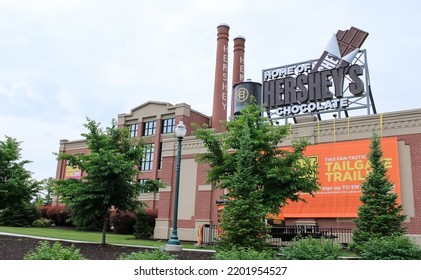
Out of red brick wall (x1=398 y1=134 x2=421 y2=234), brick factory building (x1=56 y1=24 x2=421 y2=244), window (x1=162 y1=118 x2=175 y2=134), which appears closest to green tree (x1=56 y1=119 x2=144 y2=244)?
brick factory building (x1=56 y1=24 x2=421 y2=244)

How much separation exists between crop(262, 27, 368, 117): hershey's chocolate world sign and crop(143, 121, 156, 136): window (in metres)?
24.5

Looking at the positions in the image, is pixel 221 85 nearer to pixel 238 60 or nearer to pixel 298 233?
pixel 238 60

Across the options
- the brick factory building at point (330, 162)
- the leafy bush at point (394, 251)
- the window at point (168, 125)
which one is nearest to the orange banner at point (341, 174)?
the brick factory building at point (330, 162)

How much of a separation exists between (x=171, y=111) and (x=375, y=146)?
36.9 m

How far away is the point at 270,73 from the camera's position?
107 feet

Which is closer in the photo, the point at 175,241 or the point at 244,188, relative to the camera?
the point at 244,188

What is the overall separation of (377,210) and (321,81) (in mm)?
14602

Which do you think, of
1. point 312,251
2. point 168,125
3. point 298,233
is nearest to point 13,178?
point 298,233

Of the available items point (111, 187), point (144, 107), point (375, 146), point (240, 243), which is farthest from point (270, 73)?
point (144, 107)

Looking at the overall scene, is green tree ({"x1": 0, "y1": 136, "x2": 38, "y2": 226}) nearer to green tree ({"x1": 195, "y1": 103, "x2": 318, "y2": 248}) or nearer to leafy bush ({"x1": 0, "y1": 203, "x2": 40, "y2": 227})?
leafy bush ({"x1": 0, "y1": 203, "x2": 40, "y2": 227})

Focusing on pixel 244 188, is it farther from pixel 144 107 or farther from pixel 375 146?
pixel 144 107

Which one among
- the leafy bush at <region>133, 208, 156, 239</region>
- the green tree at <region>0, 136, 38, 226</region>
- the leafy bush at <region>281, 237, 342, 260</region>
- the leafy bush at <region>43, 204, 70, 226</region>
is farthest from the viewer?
the leafy bush at <region>43, 204, 70, 226</region>

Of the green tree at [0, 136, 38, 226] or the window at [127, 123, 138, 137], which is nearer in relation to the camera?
the green tree at [0, 136, 38, 226]

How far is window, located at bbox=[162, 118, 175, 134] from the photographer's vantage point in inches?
2056
